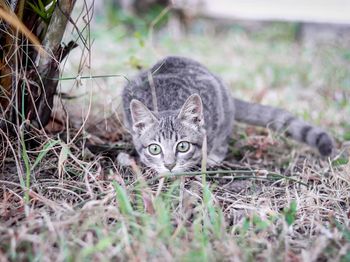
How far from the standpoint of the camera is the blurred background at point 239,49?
445 cm

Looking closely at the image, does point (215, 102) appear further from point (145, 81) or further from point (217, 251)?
point (217, 251)

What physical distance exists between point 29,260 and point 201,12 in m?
8.11

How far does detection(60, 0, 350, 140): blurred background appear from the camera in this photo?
14.6 feet

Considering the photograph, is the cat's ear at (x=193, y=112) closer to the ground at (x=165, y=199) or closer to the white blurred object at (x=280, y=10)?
Answer: the ground at (x=165, y=199)

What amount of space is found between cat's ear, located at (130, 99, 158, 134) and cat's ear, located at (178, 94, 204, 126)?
0.68 feet

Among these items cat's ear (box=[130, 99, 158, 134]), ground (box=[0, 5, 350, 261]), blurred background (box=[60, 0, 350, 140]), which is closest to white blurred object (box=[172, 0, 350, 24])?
blurred background (box=[60, 0, 350, 140])

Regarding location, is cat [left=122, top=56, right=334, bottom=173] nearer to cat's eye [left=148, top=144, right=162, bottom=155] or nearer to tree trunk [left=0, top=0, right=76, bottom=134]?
cat's eye [left=148, top=144, right=162, bottom=155]

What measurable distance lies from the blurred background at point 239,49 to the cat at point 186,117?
1.00 ft

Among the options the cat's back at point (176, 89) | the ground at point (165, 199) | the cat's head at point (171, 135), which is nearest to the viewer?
the ground at point (165, 199)

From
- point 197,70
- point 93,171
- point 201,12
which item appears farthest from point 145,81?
point 201,12

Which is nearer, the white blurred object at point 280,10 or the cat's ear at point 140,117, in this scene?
the cat's ear at point 140,117

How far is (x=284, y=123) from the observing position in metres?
3.87

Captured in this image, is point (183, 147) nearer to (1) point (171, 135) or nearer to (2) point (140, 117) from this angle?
(1) point (171, 135)

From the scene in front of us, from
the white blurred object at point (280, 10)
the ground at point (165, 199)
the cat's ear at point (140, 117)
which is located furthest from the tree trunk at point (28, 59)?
the white blurred object at point (280, 10)
